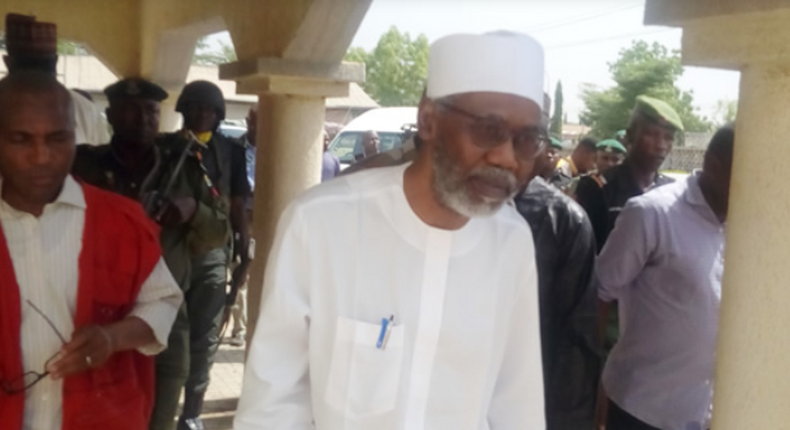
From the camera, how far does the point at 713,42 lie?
223 centimetres

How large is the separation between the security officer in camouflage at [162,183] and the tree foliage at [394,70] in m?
56.3

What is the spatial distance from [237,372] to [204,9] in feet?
8.51

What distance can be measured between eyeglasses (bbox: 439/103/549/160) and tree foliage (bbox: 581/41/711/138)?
44721mm

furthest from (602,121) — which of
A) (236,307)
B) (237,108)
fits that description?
(236,307)

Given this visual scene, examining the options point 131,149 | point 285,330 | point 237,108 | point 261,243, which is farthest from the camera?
point 237,108

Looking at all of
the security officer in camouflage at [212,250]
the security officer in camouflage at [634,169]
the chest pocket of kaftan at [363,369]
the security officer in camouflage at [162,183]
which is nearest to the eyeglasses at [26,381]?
the chest pocket of kaftan at [363,369]

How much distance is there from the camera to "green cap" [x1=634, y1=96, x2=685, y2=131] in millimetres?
4441

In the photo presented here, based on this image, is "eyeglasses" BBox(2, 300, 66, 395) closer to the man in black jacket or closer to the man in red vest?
the man in red vest

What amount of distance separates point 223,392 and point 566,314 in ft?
11.9

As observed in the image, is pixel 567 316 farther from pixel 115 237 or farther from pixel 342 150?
pixel 342 150

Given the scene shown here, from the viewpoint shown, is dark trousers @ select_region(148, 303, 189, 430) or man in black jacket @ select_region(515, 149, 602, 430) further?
dark trousers @ select_region(148, 303, 189, 430)

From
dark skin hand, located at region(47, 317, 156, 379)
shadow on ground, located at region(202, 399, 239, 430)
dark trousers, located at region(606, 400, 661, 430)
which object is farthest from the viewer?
shadow on ground, located at region(202, 399, 239, 430)

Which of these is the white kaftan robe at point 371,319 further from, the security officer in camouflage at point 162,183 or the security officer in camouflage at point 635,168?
the security officer in camouflage at point 635,168

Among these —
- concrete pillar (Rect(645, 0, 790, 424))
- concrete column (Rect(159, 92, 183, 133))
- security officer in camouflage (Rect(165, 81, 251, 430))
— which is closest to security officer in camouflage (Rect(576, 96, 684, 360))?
security officer in camouflage (Rect(165, 81, 251, 430))
